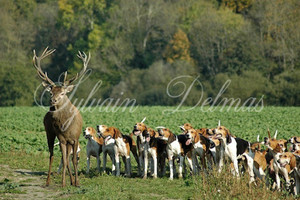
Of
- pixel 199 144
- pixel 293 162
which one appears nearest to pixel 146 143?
pixel 199 144

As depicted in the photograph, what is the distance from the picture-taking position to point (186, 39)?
72.2 metres

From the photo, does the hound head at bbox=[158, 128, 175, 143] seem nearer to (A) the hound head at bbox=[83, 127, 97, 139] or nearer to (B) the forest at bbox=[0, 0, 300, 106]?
(A) the hound head at bbox=[83, 127, 97, 139]

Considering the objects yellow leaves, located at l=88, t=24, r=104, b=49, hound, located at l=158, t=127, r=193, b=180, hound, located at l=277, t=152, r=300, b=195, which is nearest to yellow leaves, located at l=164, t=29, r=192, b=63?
yellow leaves, located at l=88, t=24, r=104, b=49

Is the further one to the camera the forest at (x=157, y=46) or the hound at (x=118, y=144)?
the forest at (x=157, y=46)

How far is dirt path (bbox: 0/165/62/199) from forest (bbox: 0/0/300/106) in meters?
38.2

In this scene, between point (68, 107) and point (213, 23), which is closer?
point (68, 107)

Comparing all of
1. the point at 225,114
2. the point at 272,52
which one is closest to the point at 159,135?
the point at 225,114

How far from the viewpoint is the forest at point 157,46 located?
202 feet

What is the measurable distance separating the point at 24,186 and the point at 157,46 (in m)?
62.9

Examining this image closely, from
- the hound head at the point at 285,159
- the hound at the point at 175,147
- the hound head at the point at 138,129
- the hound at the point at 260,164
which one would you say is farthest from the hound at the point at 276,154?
the hound head at the point at 138,129

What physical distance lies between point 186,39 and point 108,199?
62.0 metres

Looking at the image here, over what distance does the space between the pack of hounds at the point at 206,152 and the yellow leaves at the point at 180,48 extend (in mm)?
56152

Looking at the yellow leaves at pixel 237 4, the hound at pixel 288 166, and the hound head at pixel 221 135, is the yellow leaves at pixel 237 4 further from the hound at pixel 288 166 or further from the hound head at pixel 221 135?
the hound at pixel 288 166

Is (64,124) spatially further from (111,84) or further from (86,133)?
(111,84)
